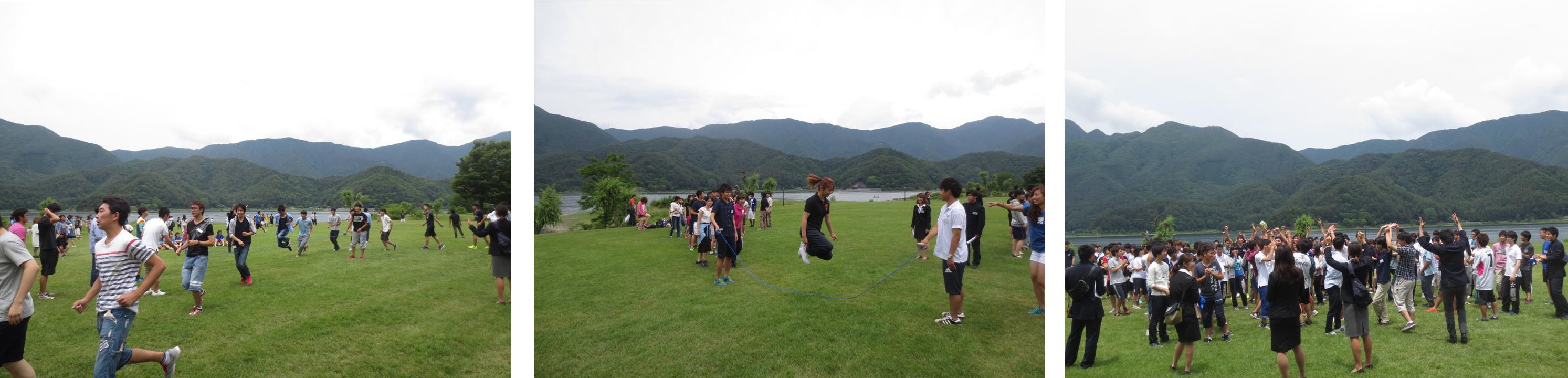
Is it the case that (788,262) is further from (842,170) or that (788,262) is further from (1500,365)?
(1500,365)

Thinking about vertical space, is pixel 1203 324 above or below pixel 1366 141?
below

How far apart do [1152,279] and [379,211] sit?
23.4 ft

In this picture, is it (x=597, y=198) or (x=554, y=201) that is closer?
(x=554, y=201)

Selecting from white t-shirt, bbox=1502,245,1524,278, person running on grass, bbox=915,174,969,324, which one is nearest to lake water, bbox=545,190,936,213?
person running on grass, bbox=915,174,969,324

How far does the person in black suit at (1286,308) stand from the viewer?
338 cm

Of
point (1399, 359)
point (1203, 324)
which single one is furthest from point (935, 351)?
point (1399, 359)

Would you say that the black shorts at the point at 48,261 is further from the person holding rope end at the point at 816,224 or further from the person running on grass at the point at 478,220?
the person holding rope end at the point at 816,224

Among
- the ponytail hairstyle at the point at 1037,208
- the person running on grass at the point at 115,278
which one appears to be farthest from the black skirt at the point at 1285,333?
the person running on grass at the point at 115,278

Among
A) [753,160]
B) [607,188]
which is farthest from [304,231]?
[753,160]

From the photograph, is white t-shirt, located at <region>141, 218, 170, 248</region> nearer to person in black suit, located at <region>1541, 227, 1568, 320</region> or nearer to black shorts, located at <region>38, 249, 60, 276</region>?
black shorts, located at <region>38, 249, 60, 276</region>

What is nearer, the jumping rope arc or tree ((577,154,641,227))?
the jumping rope arc

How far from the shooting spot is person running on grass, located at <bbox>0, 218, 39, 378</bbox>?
2768 millimetres

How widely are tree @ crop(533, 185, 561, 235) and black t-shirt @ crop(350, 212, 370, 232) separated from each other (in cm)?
146

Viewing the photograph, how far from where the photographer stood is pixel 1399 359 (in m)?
4.10
